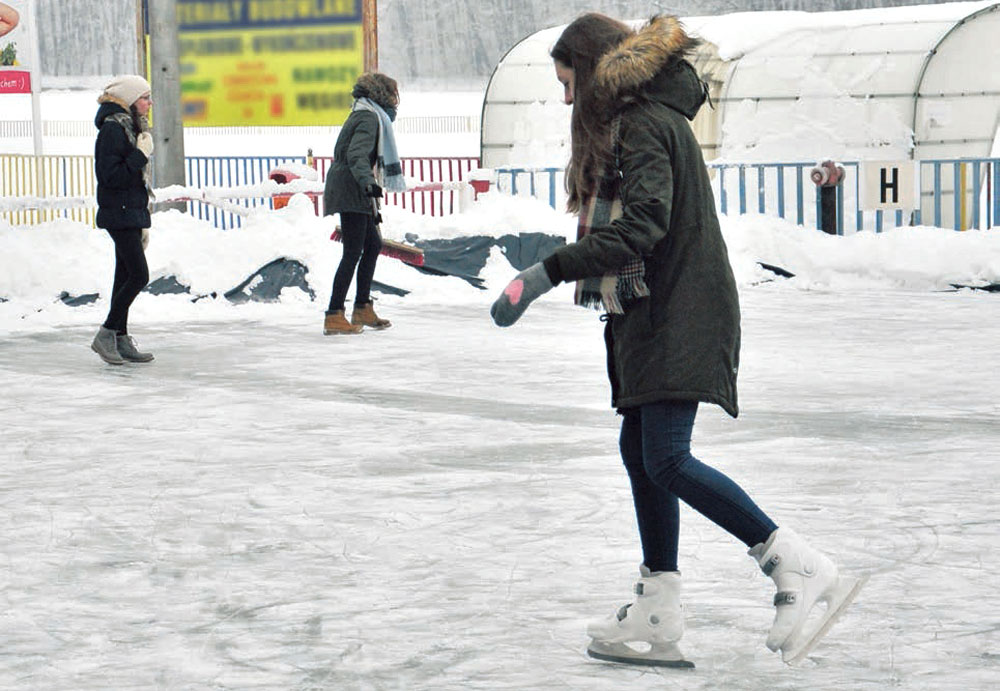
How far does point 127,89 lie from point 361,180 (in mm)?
1746

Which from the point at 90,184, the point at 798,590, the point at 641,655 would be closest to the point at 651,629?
the point at 641,655

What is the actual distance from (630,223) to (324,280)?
31.7 feet

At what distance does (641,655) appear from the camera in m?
3.96

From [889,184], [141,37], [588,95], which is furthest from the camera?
[141,37]

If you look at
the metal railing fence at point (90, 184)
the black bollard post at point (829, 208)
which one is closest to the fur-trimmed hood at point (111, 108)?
the black bollard post at point (829, 208)

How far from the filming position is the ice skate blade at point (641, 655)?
3.94 m

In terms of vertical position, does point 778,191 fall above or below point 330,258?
above

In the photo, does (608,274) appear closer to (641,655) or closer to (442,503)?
(641,655)

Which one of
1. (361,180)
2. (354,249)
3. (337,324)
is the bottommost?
(337,324)

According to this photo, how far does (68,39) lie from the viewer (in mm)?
38656

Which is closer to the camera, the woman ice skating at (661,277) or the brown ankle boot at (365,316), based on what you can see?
the woman ice skating at (661,277)

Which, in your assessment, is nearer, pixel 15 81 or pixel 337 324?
pixel 337 324

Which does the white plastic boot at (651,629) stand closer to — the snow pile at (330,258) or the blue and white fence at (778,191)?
the snow pile at (330,258)

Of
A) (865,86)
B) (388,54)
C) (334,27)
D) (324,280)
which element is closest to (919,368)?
(324,280)
